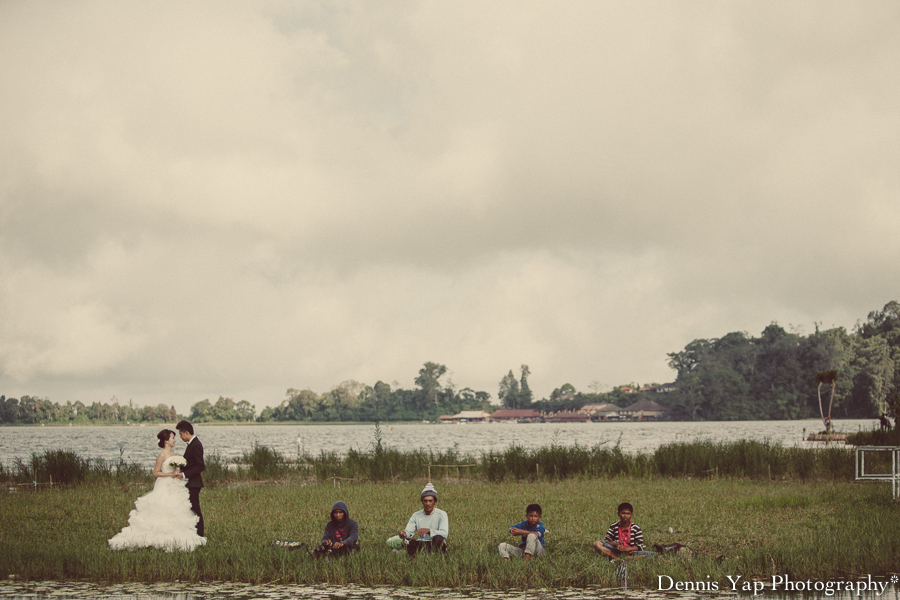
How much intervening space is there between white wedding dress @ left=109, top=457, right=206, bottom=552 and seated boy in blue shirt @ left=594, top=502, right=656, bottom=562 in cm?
596

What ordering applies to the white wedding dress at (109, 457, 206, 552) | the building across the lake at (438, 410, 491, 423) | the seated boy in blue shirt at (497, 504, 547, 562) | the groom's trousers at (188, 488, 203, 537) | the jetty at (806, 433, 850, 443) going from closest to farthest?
the seated boy in blue shirt at (497, 504, 547, 562) → the white wedding dress at (109, 457, 206, 552) → the groom's trousers at (188, 488, 203, 537) → the jetty at (806, 433, 850, 443) → the building across the lake at (438, 410, 491, 423)

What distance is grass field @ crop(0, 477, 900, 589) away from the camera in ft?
32.6

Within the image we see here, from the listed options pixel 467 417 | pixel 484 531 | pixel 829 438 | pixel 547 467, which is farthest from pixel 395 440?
pixel 467 417

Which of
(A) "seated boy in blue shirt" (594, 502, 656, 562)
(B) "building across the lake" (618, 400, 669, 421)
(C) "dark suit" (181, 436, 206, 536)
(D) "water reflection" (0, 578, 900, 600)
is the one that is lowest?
(B) "building across the lake" (618, 400, 669, 421)

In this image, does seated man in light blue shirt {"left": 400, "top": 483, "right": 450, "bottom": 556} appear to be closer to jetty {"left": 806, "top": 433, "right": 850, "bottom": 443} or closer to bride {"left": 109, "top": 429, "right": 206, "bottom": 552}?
bride {"left": 109, "top": 429, "right": 206, "bottom": 552}

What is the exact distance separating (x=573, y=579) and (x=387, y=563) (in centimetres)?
245

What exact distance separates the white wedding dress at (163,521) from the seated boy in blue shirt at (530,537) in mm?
4596

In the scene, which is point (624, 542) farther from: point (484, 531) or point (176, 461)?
point (176, 461)

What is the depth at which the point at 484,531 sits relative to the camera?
1359 centimetres

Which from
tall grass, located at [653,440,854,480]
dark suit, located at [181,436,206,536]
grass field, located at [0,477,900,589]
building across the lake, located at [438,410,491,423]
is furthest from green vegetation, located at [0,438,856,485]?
building across the lake, located at [438,410,491,423]

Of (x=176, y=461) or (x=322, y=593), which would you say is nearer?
(x=322, y=593)

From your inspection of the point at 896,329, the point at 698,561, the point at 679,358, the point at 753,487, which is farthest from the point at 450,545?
the point at 679,358

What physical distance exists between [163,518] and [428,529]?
13.1ft

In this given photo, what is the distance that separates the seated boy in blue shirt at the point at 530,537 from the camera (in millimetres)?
10617
